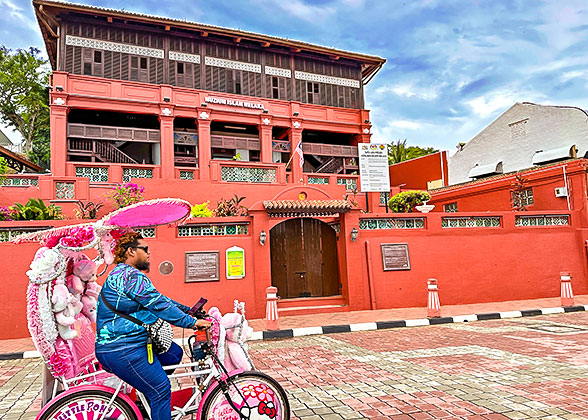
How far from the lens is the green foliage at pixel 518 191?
16672 mm

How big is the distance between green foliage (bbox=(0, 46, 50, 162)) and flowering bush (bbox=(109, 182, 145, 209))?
15792 millimetres

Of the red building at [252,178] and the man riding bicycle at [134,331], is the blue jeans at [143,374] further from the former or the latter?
the red building at [252,178]

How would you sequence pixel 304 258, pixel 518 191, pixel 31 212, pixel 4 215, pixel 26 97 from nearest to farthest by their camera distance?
pixel 31 212, pixel 4 215, pixel 304 258, pixel 518 191, pixel 26 97

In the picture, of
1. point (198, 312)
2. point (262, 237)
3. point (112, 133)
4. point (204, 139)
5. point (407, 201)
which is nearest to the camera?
point (198, 312)

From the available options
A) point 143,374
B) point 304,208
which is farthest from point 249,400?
point 304,208

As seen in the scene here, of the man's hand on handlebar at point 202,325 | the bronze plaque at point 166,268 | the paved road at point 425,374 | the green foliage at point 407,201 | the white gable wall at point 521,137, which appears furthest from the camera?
the white gable wall at point 521,137

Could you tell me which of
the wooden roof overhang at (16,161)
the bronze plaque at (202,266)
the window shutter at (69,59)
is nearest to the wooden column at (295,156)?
the bronze plaque at (202,266)

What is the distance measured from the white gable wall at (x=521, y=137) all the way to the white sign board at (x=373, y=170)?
954cm

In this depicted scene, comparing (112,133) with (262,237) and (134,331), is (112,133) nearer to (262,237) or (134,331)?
(262,237)

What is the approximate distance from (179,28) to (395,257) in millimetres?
14950

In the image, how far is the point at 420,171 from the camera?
2739cm

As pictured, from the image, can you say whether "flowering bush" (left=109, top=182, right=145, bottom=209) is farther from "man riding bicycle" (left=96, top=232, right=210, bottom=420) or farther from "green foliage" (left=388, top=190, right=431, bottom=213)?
"man riding bicycle" (left=96, top=232, right=210, bottom=420)

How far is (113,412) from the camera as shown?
119 inches

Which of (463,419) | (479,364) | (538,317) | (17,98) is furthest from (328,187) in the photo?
(17,98)
